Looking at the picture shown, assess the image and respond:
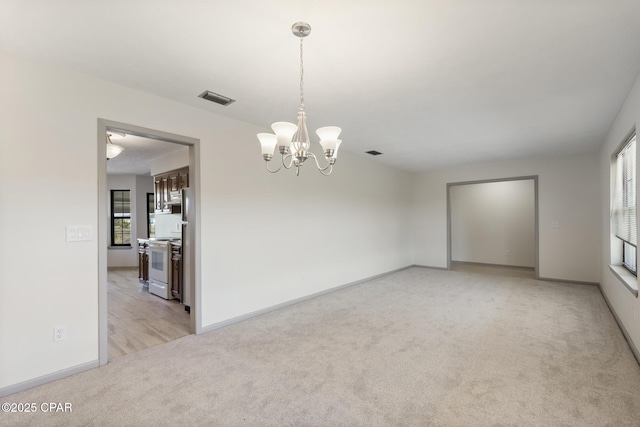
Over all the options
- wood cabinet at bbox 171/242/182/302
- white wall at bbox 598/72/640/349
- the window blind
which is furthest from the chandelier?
the window blind

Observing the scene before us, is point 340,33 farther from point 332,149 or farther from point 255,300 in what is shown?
point 255,300

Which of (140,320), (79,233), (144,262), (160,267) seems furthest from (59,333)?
(144,262)

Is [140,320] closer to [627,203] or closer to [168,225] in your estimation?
[168,225]

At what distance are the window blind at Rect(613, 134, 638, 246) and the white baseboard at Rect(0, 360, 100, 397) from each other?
211 inches

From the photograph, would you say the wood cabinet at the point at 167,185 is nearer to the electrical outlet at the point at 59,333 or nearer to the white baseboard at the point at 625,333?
the electrical outlet at the point at 59,333

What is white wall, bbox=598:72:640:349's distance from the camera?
2.81 meters

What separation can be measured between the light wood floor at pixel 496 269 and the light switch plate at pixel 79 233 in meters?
7.15

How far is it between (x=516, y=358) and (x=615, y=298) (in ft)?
7.33

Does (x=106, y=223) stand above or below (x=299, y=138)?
below

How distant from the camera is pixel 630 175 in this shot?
11.3 ft

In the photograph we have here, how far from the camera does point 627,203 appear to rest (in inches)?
140

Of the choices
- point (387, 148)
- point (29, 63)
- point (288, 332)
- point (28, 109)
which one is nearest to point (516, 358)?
point (288, 332)

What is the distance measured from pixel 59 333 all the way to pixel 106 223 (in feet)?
3.18

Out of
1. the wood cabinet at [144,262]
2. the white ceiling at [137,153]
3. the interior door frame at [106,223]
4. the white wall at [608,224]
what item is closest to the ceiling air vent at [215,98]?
the interior door frame at [106,223]
